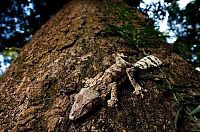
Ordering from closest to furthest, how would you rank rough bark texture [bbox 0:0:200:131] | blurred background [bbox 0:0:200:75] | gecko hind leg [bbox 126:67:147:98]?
1. rough bark texture [bbox 0:0:200:131]
2. gecko hind leg [bbox 126:67:147:98]
3. blurred background [bbox 0:0:200:75]

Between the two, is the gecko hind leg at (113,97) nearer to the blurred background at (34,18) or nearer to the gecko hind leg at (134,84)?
the gecko hind leg at (134,84)

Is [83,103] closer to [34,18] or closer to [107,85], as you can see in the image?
[107,85]

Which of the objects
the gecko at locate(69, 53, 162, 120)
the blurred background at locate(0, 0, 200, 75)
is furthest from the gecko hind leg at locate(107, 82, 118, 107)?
the blurred background at locate(0, 0, 200, 75)

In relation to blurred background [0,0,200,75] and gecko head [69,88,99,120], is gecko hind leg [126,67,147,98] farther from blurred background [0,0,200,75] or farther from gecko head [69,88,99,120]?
blurred background [0,0,200,75]

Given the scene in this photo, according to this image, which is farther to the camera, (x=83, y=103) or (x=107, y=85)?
(x=107, y=85)

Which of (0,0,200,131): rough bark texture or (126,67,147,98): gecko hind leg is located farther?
(126,67,147,98): gecko hind leg

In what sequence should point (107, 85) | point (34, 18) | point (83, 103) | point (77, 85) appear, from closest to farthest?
point (83, 103), point (107, 85), point (77, 85), point (34, 18)

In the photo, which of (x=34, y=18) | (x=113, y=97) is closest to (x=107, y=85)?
(x=113, y=97)
